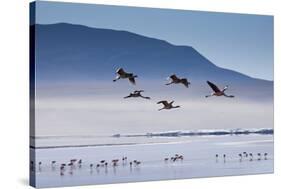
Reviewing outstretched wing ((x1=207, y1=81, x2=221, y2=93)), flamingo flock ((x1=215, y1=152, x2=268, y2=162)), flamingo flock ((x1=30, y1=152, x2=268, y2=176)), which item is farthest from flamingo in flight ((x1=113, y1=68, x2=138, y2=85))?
flamingo flock ((x1=215, y1=152, x2=268, y2=162))

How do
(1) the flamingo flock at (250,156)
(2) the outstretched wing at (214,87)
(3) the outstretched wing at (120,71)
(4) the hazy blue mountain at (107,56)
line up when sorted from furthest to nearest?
(1) the flamingo flock at (250,156) → (2) the outstretched wing at (214,87) → (3) the outstretched wing at (120,71) → (4) the hazy blue mountain at (107,56)

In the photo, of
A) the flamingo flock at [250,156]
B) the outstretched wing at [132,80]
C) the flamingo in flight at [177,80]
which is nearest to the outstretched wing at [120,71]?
the outstretched wing at [132,80]

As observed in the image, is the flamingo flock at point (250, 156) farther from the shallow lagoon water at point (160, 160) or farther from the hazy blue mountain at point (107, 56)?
the hazy blue mountain at point (107, 56)

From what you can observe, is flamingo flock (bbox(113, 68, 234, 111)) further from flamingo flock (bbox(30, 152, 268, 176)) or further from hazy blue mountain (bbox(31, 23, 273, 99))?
flamingo flock (bbox(30, 152, 268, 176))

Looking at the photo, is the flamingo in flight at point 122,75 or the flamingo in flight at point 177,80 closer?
the flamingo in flight at point 122,75

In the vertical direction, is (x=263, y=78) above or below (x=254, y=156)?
above

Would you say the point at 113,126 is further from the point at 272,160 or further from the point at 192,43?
the point at 272,160

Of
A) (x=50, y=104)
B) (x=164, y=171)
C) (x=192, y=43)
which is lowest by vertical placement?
(x=164, y=171)

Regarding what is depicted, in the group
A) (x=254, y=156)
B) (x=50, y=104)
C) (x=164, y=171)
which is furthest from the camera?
(x=254, y=156)

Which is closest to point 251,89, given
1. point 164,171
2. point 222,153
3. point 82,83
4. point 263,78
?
point 263,78
